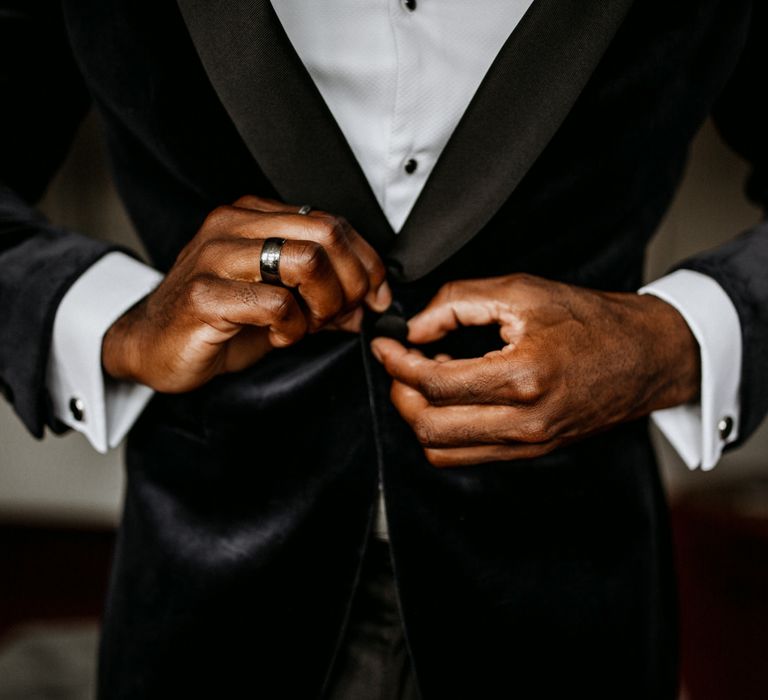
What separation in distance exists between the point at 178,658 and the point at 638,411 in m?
0.56

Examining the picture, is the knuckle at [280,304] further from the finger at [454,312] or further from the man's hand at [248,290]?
the finger at [454,312]

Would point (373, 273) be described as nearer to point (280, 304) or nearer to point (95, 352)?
point (280, 304)

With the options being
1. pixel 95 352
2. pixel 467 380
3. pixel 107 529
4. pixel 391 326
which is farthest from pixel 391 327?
pixel 107 529

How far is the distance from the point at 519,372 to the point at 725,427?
344 millimetres

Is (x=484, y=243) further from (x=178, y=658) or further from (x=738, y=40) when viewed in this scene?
(x=178, y=658)

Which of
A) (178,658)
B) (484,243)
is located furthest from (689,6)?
(178,658)

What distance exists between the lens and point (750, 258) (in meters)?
0.87

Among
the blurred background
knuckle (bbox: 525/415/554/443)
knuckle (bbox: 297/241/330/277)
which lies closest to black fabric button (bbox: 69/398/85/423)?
knuckle (bbox: 297/241/330/277)

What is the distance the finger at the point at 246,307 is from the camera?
622 millimetres

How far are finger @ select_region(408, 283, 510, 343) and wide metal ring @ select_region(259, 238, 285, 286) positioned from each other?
0.50 feet

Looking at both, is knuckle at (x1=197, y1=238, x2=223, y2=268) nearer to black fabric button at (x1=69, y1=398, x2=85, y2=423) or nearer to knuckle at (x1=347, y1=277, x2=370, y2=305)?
knuckle at (x1=347, y1=277, x2=370, y2=305)

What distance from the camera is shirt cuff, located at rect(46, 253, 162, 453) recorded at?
813mm

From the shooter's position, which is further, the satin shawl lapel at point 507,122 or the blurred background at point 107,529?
the blurred background at point 107,529

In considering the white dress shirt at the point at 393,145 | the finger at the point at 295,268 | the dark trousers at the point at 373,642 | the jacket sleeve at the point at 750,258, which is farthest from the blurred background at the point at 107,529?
the finger at the point at 295,268
